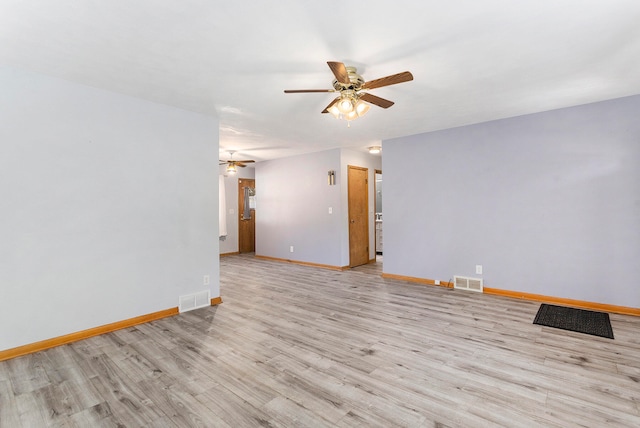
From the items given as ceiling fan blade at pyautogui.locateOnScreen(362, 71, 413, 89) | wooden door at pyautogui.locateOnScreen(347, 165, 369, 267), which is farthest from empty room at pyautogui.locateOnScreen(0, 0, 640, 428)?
wooden door at pyautogui.locateOnScreen(347, 165, 369, 267)

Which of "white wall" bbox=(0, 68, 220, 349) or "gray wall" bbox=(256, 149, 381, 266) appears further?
"gray wall" bbox=(256, 149, 381, 266)

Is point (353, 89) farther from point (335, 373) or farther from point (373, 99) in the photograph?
point (335, 373)

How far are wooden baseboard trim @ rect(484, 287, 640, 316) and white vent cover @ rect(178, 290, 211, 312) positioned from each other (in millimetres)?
3933

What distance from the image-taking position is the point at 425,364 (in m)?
2.51

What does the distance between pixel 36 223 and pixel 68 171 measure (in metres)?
0.55

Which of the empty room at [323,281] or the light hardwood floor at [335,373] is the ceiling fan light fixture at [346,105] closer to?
the empty room at [323,281]

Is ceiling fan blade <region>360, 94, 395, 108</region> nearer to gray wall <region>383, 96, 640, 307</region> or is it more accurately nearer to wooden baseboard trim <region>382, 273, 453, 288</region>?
gray wall <region>383, 96, 640, 307</region>

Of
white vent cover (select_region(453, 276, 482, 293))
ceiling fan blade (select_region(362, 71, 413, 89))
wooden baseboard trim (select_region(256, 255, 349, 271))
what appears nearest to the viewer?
ceiling fan blade (select_region(362, 71, 413, 89))

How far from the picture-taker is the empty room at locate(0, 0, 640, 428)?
2020mm

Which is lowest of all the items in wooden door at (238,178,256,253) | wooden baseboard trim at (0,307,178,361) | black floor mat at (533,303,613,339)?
black floor mat at (533,303,613,339)

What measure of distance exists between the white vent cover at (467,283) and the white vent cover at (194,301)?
364 centimetres

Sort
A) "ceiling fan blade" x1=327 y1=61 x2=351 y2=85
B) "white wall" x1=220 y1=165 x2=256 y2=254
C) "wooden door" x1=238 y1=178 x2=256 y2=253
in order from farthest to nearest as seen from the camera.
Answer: "wooden door" x1=238 y1=178 x2=256 y2=253, "white wall" x1=220 y1=165 x2=256 y2=254, "ceiling fan blade" x1=327 y1=61 x2=351 y2=85

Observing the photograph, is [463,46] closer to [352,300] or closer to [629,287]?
[352,300]

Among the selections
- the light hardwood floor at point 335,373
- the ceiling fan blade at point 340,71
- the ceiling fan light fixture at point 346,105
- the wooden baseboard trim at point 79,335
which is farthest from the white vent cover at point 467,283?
the wooden baseboard trim at point 79,335
